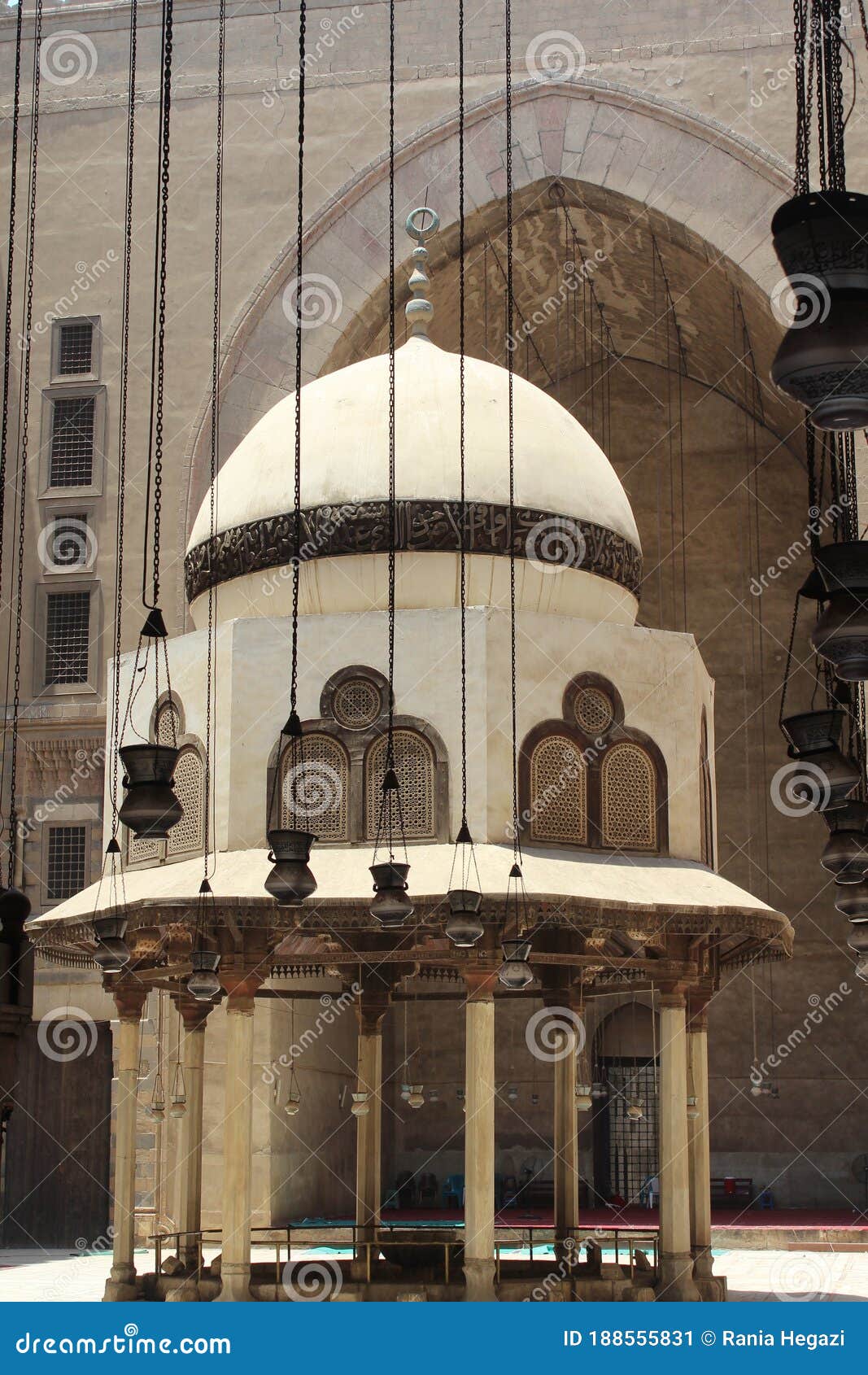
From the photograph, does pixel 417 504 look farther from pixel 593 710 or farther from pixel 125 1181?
pixel 125 1181

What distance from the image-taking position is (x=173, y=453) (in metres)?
22.3

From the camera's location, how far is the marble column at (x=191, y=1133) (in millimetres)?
14828

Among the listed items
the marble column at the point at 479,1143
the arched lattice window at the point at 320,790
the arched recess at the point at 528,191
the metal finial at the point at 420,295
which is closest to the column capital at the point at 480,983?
the marble column at the point at 479,1143

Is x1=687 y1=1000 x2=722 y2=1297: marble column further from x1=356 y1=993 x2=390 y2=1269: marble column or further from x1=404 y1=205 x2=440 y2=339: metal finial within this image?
x1=404 y1=205 x2=440 y2=339: metal finial

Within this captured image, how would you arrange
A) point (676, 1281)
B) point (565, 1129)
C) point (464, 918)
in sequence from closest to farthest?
point (464, 918) → point (676, 1281) → point (565, 1129)

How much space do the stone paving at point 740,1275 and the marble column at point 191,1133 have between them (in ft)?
3.09

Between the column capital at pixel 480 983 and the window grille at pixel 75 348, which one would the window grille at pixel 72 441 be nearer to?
the window grille at pixel 75 348

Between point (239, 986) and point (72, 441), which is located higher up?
point (72, 441)

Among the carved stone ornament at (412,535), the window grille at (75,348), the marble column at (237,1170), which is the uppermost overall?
the window grille at (75,348)

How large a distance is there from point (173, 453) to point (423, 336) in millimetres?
6798

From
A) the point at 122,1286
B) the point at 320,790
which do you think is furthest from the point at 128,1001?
the point at 320,790

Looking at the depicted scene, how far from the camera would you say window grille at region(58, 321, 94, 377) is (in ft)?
75.0

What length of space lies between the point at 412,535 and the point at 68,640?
9370mm

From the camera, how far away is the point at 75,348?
22938 mm
